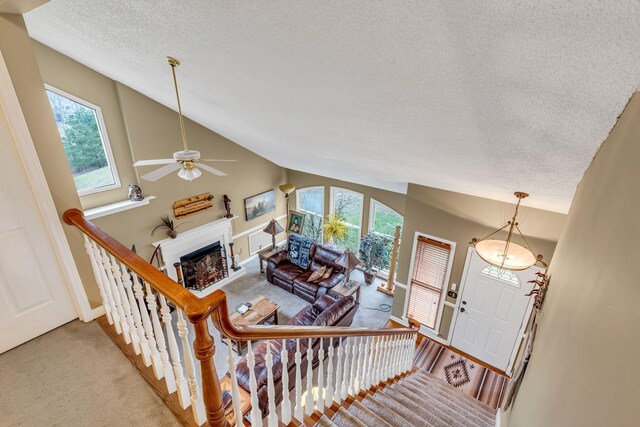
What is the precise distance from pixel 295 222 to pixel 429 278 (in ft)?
13.5

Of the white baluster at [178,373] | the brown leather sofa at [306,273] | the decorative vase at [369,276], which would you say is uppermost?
the white baluster at [178,373]

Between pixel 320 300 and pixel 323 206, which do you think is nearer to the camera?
pixel 320 300

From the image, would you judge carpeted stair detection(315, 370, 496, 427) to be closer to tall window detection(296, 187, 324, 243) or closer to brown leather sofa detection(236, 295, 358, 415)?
brown leather sofa detection(236, 295, 358, 415)

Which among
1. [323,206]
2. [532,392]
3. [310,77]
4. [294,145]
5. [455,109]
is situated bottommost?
[323,206]

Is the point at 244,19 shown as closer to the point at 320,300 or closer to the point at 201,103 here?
the point at 201,103

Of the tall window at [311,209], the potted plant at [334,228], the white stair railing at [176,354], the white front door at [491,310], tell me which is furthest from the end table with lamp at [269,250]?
the white stair railing at [176,354]

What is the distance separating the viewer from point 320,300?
16.6 ft

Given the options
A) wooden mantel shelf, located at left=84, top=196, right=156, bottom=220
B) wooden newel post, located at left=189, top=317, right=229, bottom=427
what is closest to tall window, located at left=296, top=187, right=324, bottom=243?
wooden mantel shelf, located at left=84, top=196, right=156, bottom=220

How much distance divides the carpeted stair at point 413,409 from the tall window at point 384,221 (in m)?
3.20

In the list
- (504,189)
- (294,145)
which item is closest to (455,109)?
(504,189)

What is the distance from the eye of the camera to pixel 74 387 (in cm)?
160

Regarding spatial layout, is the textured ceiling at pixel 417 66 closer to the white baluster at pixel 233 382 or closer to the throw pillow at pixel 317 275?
the white baluster at pixel 233 382

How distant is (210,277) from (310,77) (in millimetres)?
5560

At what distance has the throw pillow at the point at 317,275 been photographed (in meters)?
6.14
